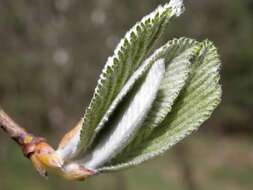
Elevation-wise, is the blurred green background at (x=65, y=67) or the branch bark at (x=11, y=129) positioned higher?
the branch bark at (x=11, y=129)

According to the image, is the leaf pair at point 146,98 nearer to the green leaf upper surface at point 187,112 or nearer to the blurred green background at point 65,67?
the green leaf upper surface at point 187,112

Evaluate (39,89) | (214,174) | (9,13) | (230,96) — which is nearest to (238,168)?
(214,174)

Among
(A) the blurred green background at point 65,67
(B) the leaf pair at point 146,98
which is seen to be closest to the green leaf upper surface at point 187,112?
(B) the leaf pair at point 146,98

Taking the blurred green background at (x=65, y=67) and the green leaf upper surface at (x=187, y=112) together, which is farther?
the blurred green background at (x=65, y=67)

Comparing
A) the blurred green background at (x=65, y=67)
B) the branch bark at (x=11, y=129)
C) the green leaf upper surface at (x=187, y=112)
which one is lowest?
the blurred green background at (x=65, y=67)

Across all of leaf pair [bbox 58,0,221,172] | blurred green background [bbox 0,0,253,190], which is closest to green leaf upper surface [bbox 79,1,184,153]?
leaf pair [bbox 58,0,221,172]

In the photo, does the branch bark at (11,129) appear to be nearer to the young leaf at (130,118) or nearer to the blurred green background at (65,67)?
the young leaf at (130,118)
